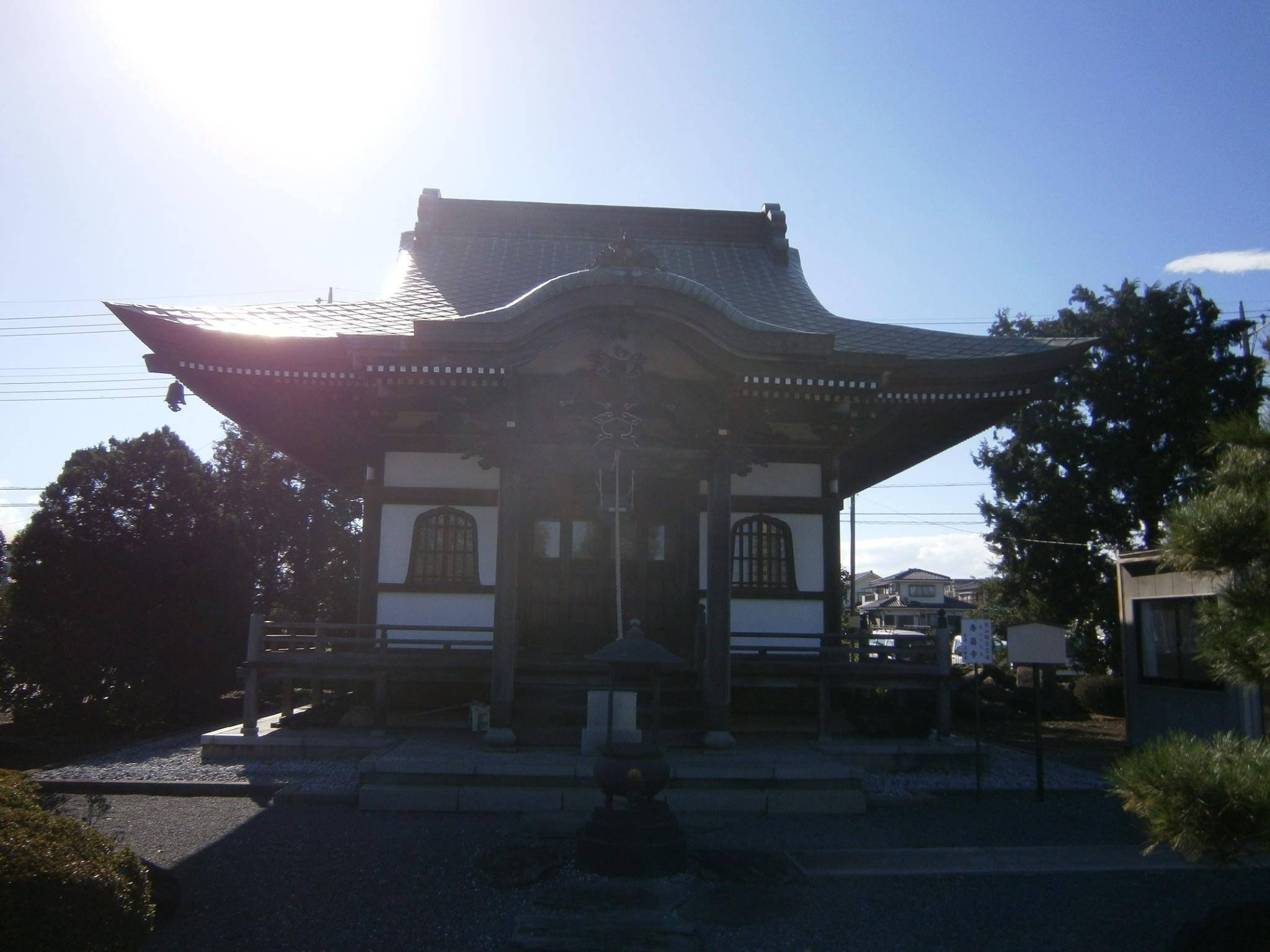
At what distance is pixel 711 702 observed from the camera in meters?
9.20

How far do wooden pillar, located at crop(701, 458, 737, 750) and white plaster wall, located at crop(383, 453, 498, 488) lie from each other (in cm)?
324

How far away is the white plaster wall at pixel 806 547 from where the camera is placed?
11.5 meters

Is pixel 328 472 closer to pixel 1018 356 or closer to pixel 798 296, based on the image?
pixel 798 296

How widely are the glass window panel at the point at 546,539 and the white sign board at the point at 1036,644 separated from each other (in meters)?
5.17

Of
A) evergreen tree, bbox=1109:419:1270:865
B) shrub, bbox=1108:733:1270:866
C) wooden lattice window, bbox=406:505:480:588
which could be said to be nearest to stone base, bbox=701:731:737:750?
wooden lattice window, bbox=406:505:480:588

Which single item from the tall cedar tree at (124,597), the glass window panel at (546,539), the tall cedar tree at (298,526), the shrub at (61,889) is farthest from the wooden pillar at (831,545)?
the tall cedar tree at (298,526)

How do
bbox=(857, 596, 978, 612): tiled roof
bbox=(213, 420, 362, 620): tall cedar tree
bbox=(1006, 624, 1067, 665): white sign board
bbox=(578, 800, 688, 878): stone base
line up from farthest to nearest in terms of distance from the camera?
bbox=(857, 596, 978, 612): tiled roof, bbox=(213, 420, 362, 620): tall cedar tree, bbox=(1006, 624, 1067, 665): white sign board, bbox=(578, 800, 688, 878): stone base

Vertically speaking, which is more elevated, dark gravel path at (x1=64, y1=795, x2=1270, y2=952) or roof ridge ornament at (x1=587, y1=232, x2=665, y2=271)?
roof ridge ornament at (x1=587, y1=232, x2=665, y2=271)

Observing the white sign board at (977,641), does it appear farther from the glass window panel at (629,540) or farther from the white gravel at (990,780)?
the glass window panel at (629,540)

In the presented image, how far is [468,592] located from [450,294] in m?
4.29

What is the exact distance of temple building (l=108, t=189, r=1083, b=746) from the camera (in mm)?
8961

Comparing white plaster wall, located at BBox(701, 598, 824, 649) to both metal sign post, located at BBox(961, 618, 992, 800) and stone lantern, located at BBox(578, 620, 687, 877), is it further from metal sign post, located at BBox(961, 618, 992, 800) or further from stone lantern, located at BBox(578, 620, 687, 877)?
stone lantern, located at BBox(578, 620, 687, 877)

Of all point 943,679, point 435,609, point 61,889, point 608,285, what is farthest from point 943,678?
point 61,889

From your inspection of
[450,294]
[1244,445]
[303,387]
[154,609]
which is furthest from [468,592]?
[1244,445]
